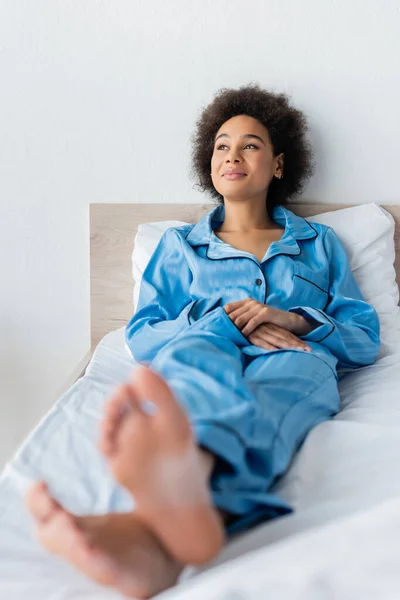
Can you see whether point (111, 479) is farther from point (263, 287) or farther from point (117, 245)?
point (117, 245)

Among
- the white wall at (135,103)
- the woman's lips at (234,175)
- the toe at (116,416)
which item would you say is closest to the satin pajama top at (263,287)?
the woman's lips at (234,175)

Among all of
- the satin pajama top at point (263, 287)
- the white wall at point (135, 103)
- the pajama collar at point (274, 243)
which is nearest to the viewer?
the satin pajama top at point (263, 287)

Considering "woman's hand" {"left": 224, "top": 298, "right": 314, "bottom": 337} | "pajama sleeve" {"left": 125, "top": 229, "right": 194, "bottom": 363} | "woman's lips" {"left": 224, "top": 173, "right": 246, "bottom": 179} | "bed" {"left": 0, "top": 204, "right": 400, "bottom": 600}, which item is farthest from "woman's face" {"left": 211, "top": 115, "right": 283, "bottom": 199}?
"bed" {"left": 0, "top": 204, "right": 400, "bottom": 600}

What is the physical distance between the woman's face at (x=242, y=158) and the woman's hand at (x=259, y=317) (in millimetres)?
338

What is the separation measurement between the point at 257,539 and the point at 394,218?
43.4 inches


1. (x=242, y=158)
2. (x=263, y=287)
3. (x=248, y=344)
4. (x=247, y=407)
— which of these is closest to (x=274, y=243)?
(x=263, y=287)

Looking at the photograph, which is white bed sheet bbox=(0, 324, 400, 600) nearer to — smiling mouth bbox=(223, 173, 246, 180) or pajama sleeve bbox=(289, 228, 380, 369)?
pajama sleeve bbox=(289, 228, 380, 369)

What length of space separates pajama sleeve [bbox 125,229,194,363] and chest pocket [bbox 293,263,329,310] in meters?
0.22

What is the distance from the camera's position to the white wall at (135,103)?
5.37 feet

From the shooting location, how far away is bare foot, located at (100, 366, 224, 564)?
2.03 ft

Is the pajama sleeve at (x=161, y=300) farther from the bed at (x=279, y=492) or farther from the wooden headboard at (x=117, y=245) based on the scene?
the wooden headboard at (x=117, y=245)

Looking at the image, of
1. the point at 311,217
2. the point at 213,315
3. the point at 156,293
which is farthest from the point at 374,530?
the point at 311,217

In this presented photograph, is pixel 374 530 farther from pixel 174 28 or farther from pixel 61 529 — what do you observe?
pixel 174 28

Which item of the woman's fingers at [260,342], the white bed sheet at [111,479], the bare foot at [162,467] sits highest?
the bare foot at [162,467]
